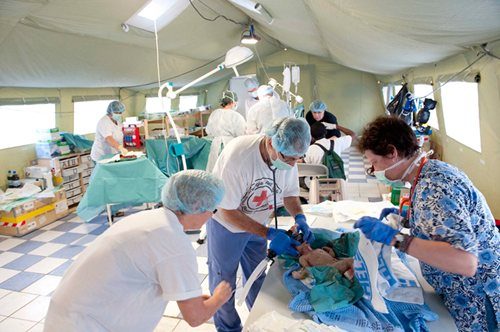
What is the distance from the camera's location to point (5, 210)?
349 cm

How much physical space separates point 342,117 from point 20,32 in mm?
6989

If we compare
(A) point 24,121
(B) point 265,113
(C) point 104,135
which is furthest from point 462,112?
(A) point 24,121

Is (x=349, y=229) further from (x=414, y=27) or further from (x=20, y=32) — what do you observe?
(x=20, y=32)

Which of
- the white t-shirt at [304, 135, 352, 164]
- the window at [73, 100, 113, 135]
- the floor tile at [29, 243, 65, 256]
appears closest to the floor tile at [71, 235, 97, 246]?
the floor tile at [29, 243, 65, 256]

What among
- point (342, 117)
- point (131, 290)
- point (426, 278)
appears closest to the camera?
point (131, 290)

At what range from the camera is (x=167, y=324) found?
2.18 metres

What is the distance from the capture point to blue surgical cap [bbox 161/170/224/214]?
115 centimetres

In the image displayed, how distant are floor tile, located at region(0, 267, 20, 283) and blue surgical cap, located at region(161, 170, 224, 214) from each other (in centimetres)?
255

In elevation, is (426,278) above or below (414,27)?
below

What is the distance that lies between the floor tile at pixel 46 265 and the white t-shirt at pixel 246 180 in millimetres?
2125

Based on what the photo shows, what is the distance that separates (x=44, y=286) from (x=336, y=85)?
7.37 meters

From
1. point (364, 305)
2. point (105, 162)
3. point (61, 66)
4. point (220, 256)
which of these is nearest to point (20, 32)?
point (61, 66)

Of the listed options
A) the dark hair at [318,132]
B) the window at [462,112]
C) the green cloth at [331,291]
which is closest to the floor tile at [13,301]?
the green cloth at [331,291]

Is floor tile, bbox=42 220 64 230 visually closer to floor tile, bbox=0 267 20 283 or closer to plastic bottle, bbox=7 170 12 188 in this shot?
plastic bottle, bbox=7 170 12 188
